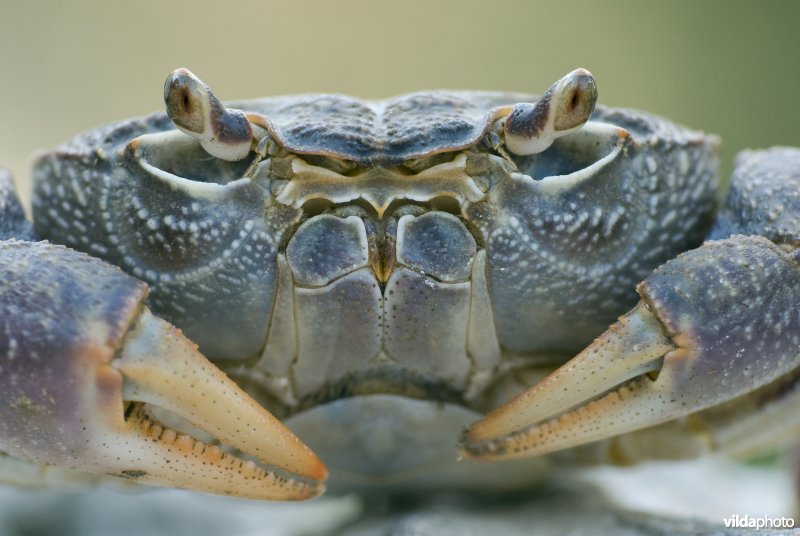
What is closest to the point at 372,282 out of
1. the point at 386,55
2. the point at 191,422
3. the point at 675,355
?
the point at 191,422

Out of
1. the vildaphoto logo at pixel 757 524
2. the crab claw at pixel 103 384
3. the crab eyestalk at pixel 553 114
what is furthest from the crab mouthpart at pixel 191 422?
the vildaphoto logo at pixel 757 524

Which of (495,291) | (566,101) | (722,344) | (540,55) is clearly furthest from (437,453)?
(540,55)

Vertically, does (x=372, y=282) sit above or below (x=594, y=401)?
above

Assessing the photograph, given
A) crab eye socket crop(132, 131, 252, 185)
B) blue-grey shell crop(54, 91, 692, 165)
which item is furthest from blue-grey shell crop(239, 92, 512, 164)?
crab eye socket crop(132, 131, 252, 185)

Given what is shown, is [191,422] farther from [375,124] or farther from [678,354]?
[678,354]

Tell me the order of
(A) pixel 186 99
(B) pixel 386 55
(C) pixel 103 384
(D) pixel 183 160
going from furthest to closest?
1. (B) pixel 386 55
2. (D) pixel 183 160
3. (A) pixel 186 99
4. (C) pixel 103 384

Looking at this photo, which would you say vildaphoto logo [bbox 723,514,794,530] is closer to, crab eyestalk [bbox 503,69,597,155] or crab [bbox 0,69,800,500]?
crab [bbox 0,69,800,500]

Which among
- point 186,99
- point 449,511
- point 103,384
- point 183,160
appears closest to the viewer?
point 103,384
